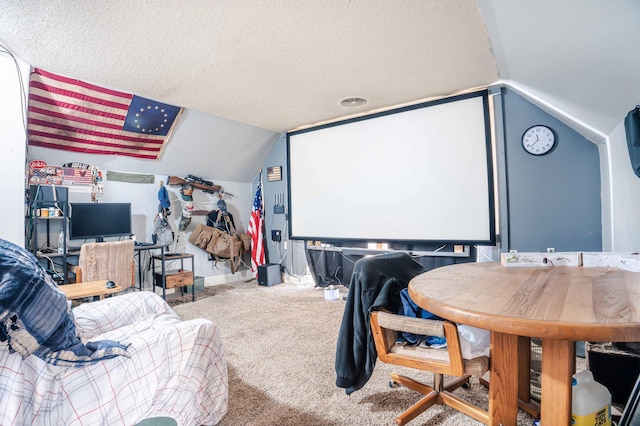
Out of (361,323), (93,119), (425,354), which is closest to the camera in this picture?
(425,354)

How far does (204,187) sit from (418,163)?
3075mm

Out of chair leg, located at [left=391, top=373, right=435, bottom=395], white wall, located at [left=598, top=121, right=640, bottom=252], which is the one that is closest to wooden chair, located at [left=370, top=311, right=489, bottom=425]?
chair leg, located at [left=391, top=373, right=435, bottom=395]

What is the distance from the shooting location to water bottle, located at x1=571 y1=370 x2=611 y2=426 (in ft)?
4.29

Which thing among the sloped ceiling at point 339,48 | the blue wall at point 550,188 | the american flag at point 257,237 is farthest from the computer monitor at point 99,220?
the blue wall at point 550,188

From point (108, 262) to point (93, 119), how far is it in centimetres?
157

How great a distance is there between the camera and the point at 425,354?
1.47 m

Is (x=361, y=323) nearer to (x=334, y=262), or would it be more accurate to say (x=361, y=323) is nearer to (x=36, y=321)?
(x=36, y=321)

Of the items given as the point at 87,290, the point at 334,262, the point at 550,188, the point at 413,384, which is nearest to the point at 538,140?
the point at 550,188

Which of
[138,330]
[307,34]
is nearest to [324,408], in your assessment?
[138,330]

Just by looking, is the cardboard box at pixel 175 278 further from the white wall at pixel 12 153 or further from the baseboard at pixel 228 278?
the white wall at pixel 12 153

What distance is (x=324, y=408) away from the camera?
1.87m

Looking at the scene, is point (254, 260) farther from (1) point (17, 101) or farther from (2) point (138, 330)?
(2) point (138, 330)

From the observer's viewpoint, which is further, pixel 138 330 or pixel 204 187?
pixel 204 187

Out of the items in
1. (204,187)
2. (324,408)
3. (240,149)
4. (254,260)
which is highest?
(240,149)
